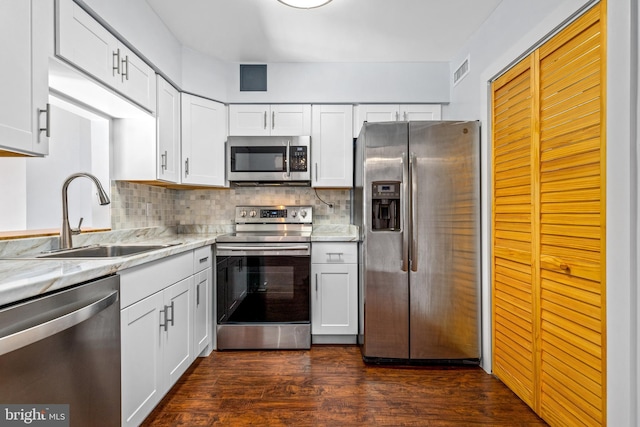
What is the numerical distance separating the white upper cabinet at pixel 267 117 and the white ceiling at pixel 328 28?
15.6 inches

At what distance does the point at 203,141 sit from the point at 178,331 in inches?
62.0

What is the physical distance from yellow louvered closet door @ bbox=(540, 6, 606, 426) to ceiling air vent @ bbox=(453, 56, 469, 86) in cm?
97

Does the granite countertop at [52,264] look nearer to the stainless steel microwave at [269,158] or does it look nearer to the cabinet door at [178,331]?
the cabinet door at [178,331]

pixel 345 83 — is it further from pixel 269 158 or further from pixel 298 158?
pixel 269 158

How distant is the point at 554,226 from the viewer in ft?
5.42

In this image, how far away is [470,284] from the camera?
238 cm

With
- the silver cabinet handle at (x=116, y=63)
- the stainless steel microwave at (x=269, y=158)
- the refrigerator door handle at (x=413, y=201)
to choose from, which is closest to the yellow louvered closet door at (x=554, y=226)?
the refrigerator door handle at (x=413, y=201)

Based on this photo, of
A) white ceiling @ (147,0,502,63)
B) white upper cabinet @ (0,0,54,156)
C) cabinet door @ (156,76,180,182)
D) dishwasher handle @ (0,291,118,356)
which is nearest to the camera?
dishwasher handle @ (0,291,118,356)

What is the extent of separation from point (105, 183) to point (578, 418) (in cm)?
297

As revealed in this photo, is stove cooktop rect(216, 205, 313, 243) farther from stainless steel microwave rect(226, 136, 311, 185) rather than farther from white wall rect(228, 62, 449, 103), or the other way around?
white wall rect(228, 62, 449, 103)

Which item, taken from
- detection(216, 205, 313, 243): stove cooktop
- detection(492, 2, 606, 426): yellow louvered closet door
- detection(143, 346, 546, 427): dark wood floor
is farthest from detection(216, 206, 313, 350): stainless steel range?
detection(492, 2, 606, 426): yellow louvered closet door

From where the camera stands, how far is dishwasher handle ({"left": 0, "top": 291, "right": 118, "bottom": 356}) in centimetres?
88

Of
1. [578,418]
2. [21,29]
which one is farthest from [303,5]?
[578,418]

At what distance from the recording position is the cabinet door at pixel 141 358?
4.84 ft
